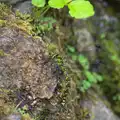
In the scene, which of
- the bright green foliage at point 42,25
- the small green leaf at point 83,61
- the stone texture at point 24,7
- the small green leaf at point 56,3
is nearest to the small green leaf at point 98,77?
the small green leaf at point 83,61

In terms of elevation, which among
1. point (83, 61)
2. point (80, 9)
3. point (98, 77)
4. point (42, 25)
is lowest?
point (98, 77)

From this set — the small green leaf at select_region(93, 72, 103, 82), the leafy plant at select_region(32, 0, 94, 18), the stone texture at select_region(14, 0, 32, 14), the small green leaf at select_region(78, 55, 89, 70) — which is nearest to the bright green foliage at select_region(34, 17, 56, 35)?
the stone texture at select_region(14, 0, 32, 14)

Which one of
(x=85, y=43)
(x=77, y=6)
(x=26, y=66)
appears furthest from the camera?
(x=85, y=43)

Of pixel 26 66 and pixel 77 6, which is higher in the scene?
pixel 77 6

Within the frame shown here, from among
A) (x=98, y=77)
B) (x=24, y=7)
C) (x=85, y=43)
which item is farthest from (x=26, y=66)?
(x=85, y=43)

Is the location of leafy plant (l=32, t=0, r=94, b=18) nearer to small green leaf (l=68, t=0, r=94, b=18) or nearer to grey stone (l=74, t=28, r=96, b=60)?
small green leaf (l=68, t=0, r=94, b=18)

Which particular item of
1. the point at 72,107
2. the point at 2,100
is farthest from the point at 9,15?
the point at 72,107

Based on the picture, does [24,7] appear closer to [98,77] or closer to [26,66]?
[26,66]

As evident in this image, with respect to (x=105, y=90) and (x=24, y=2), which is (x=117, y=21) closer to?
(x=105, y=90)
